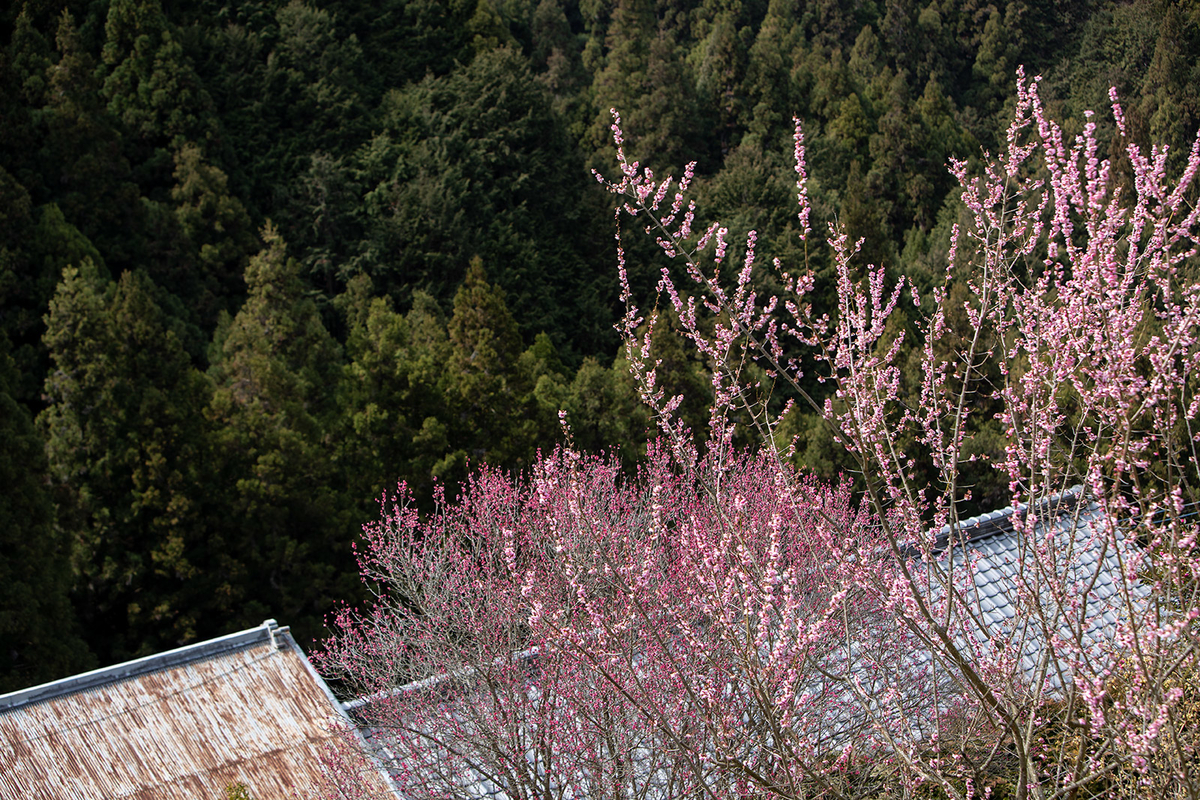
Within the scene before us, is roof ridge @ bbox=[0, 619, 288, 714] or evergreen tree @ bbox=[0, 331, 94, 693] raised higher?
evergreen tree @ bbox=[0, 331, 94, 693]

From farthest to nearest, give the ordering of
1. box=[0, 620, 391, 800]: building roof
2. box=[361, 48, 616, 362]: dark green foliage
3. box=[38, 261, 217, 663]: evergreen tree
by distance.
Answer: box=[361, 48, 616, 362]: dark green foliage, box=[38, 261, 217, 663]: evergreen tree, box=[0, 620, 391, 800]: building roof

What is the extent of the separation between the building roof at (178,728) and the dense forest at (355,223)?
8.62 feet

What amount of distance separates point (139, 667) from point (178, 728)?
0.90m

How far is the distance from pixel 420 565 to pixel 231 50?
22.6 metres

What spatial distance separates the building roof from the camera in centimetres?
854

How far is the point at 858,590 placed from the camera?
23.9ft

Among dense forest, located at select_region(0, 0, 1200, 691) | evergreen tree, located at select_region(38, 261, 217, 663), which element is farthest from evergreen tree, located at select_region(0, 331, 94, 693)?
evergreen tree, located at select_region(38, 261, 217, 663)

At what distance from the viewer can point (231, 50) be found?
1083 inches

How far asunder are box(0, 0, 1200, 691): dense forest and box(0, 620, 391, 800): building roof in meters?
2.63

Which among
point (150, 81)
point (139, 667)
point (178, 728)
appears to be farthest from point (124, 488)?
point (150, 81)

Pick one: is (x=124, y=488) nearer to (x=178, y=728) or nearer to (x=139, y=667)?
(x=139, y=667)

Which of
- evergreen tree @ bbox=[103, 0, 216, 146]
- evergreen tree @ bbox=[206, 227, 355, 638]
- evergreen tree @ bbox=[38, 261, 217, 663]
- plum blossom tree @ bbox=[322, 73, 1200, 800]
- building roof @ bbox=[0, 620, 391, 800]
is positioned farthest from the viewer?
evergreen tree @ bbox=[103, 0, 216, 146]

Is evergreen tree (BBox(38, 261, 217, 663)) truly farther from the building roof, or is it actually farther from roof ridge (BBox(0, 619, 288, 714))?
the building roof

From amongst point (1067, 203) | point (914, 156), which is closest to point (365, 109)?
point (914, 156)
